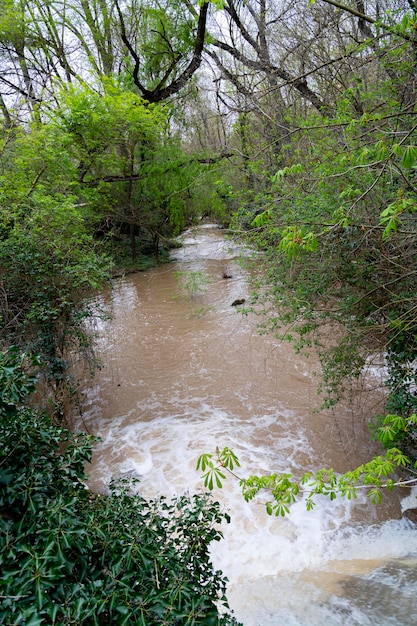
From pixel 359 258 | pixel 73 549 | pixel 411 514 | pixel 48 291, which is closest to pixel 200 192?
pixel 48 291

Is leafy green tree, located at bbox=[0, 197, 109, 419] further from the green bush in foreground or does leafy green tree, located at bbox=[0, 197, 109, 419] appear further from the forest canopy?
the green bush in foreground

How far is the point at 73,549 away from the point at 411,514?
13.0 ft

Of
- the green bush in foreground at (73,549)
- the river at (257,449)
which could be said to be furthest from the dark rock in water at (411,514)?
the green bush in foreground at (73,549)

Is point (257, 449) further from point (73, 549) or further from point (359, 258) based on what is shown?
point (73, 549)

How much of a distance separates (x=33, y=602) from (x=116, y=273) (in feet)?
44.2

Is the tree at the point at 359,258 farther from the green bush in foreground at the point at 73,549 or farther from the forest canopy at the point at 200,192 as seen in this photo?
the green bush in foreground at the point at 73,549

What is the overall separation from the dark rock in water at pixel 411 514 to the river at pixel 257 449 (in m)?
0.07

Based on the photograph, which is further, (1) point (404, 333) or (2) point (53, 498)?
(1) point (404, 333)

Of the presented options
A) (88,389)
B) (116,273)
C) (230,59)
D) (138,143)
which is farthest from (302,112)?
(116,273)

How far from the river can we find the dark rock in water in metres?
0.07

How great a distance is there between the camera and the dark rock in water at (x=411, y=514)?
4.11 metres

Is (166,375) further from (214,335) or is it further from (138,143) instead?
(138,143)

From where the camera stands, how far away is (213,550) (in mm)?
3902

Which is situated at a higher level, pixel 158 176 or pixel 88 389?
pixel 158 176
